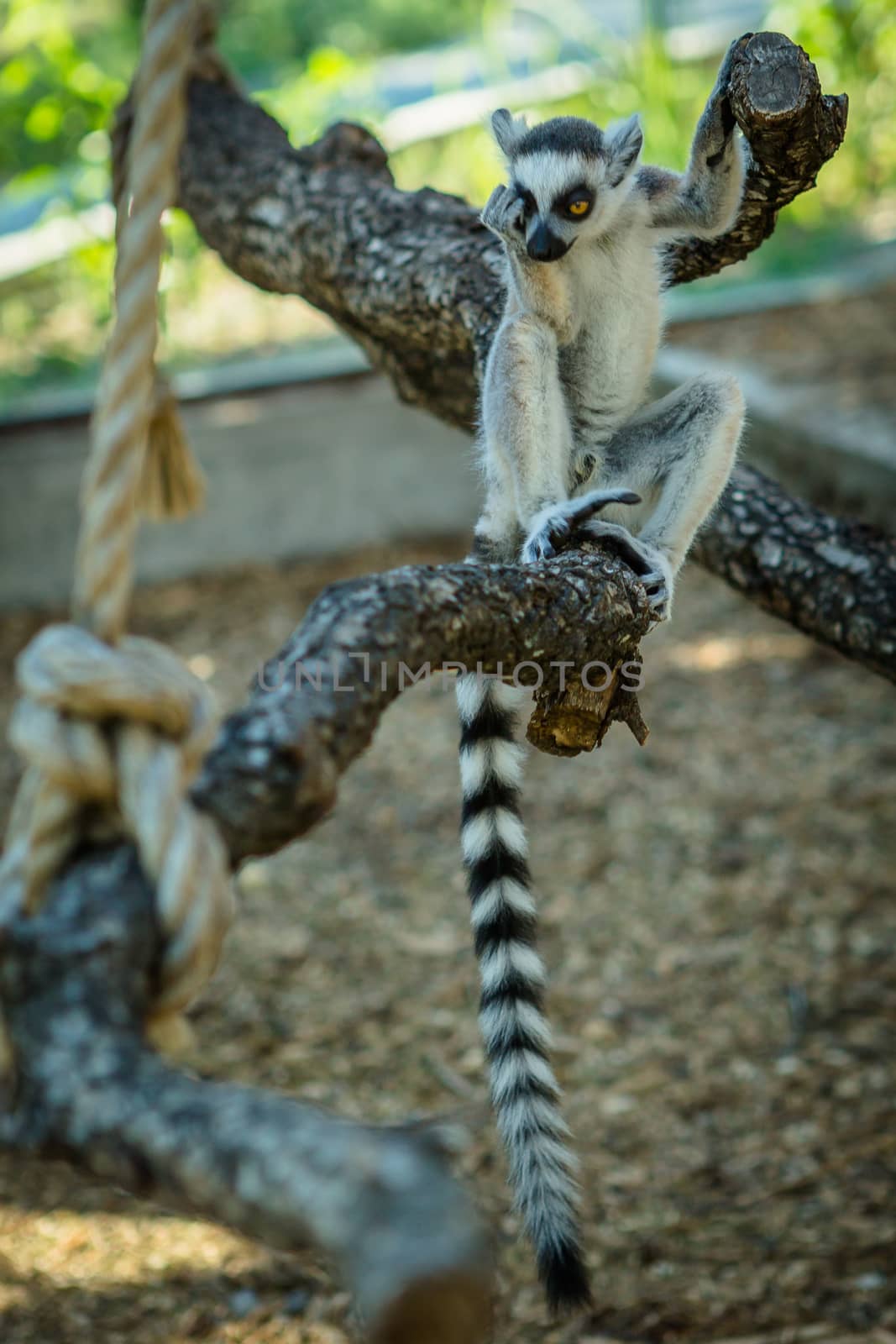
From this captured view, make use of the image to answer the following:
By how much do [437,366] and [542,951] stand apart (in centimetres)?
191

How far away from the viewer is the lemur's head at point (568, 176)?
8.38 ft

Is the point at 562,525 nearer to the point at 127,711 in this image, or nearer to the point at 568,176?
the point at 568,176

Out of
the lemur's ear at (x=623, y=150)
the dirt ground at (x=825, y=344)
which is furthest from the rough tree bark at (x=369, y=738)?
the dirt ground at (x=825, y=344)

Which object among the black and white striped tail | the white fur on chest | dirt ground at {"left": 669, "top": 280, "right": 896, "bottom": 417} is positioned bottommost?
the black and white striped tail

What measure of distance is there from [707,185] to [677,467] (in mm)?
629

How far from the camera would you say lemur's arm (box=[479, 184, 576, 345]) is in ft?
8.35

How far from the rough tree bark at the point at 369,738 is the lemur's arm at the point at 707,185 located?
6cm

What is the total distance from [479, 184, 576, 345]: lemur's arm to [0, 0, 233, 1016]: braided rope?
5.08 ft

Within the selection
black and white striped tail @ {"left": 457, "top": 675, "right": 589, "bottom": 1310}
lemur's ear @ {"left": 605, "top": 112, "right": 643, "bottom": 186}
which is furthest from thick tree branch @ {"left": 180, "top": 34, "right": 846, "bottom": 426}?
black and white striped tail @ {"left": 457, "top": 675, "right": 589, "bottom": 1310}

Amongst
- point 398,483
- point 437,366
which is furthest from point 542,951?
point 398,483

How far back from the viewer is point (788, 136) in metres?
2.22

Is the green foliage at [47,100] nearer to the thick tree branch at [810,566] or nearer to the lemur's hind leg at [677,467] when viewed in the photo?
the lemur's hind leg at [677,467]

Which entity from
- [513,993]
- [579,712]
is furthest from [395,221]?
[513,993]

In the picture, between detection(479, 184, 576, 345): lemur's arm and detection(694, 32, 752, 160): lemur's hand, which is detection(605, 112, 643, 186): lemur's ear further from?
detection(479, 184, 576, 345): lemur's arm
